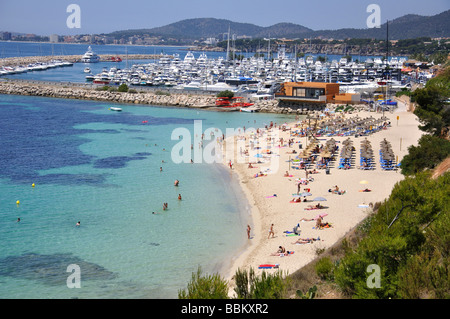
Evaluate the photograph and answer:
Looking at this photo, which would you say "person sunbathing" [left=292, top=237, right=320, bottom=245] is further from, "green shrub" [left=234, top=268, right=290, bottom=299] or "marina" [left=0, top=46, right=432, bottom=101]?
"marina" [left=0, top=46, right=432, bottom=101]

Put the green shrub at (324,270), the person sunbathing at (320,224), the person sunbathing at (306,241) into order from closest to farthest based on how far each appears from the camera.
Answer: the green shrub at (324,270)
the person sunbathing at (306,241)
the person sunbathing at (320,224)

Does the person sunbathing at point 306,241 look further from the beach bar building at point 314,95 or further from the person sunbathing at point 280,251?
the beach bar building at point 314,95

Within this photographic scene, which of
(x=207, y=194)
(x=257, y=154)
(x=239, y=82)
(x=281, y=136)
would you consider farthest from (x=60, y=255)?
(x=239, y=82)

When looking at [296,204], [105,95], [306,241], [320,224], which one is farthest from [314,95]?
[306,241]

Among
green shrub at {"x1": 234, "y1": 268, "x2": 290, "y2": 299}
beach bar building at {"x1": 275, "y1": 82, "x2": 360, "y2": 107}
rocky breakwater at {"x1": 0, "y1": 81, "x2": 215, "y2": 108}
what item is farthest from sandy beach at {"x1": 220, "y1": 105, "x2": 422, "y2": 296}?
rocky breakwater at {"x1": 0, "y1": 81, "x2": 215, "y2": 108}

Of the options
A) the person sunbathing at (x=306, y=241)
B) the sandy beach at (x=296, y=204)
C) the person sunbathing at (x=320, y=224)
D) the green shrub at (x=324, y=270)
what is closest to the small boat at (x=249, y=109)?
the sandy beach at (x=296, y=204)

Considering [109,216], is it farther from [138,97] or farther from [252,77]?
[252,77]
